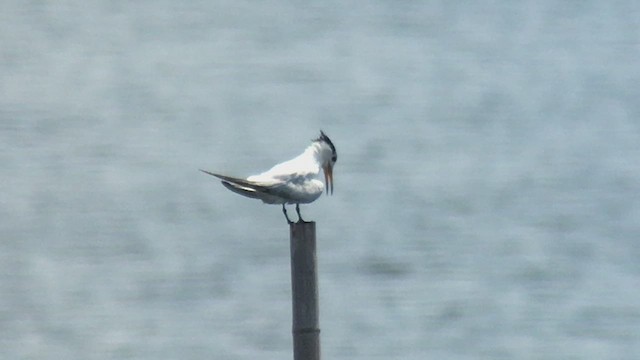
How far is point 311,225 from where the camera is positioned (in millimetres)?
9805

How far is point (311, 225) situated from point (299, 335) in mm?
694

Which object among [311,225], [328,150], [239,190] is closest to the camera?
[311,225]

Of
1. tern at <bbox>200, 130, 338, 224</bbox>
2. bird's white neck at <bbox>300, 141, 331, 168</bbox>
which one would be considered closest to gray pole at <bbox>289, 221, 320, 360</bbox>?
tern at <bbox>200, 130, 338, 224</bbox>

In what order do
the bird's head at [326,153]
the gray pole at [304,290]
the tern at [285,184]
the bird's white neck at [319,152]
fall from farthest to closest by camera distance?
the bird's head at [326,153]
the bird's white neck at [319,152]
the tern at [285,184]
the gray pole at [304,290]

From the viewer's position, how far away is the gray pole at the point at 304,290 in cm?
978

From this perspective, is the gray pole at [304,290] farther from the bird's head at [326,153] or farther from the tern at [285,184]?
the bird's head at [326,153]

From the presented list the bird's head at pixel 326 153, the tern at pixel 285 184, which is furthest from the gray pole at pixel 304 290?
the bird's head at pixel 326 153

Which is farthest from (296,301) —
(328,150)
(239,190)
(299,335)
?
(328,150)

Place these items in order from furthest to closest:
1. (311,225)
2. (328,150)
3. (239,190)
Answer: (328,150), (239,190), (311,225)

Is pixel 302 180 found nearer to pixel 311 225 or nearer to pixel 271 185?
Result: pixel 271 185

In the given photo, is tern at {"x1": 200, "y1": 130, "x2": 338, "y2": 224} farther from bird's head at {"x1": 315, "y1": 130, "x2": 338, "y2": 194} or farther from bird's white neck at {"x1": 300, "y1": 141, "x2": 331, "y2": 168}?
bird's head at {"x1": 315, "y1": 130, "x2": 338, "y2": 194}

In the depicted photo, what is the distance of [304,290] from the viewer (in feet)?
32.2

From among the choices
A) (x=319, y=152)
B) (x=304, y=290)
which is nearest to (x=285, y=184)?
(x=319, y=152)

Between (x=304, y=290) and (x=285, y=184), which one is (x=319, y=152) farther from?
(x=304, y=290)
